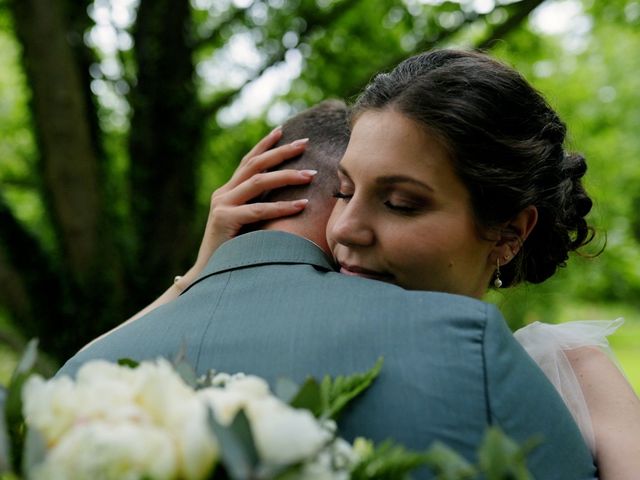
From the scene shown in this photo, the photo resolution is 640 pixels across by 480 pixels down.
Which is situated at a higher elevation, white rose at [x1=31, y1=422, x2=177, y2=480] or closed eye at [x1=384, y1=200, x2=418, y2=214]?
white rose at [x1=31, y1=422, x2=177, y2=480]

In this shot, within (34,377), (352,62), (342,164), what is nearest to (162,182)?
(352,62)

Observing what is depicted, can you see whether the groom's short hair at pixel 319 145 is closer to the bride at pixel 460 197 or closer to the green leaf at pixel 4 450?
the bride at pixel 460 197

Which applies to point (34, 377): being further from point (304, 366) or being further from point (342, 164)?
point (342, 164)

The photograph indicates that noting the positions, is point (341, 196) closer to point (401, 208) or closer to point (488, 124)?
point (401, 208)

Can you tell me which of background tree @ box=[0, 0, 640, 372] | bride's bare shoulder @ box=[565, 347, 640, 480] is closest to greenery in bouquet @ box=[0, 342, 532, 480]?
bride's bare shoulder @ box=[565, 347, 640, 480]

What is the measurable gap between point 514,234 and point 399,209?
A: 0.51m

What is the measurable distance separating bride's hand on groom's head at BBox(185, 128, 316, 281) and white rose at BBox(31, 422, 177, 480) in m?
1.26

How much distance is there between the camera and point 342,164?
2188mm

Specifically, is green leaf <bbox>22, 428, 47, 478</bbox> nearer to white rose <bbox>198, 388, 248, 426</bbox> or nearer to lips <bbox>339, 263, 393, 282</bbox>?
white rose <bbox>198, 388, 248, 426</bbox>

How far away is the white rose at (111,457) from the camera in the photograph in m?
1.04

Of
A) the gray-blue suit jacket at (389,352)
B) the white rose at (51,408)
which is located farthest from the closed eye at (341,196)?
the white rose at (51,408)

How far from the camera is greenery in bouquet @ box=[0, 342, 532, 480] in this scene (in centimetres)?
104

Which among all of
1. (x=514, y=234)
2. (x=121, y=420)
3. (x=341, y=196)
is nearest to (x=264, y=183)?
(x=341, y=196)

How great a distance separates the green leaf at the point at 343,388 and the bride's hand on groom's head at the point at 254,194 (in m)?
0.82
